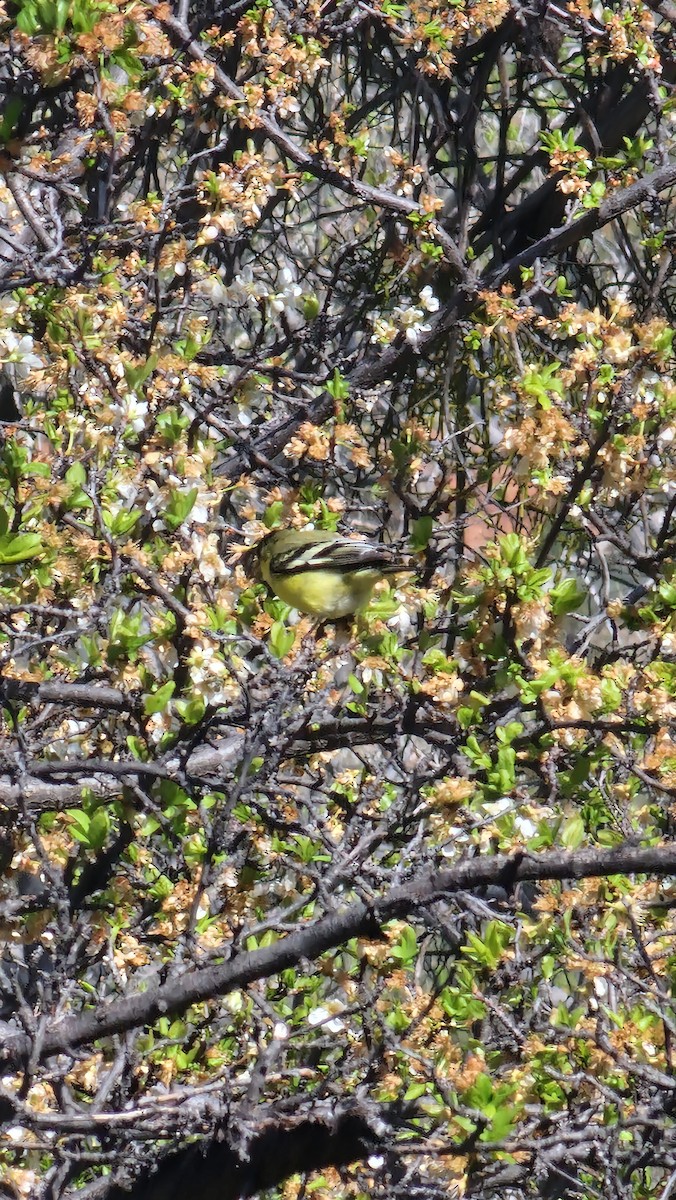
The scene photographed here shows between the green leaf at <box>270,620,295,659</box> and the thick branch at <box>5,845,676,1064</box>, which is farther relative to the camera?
the green leaf at <box>270,620,295,659</box>

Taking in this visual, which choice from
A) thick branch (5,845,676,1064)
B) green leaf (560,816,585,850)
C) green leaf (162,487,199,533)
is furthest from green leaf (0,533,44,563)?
green leaf (560,816,585,850)

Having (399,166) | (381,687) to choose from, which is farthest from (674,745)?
(399,166)

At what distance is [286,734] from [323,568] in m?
1.26

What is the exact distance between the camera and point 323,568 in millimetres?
4445

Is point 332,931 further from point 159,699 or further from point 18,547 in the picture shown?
point 18,547

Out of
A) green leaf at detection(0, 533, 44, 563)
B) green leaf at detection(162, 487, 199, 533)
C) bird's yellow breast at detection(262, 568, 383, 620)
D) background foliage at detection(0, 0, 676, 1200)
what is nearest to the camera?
green leaf at detection(0, 533, 44, 563)

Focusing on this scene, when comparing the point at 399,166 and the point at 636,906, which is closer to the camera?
the point at 636,906

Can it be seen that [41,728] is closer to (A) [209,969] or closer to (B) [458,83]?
(A) [209,969]

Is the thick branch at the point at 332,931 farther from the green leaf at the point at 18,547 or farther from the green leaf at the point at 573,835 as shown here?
the green leaf at the point at 18,547

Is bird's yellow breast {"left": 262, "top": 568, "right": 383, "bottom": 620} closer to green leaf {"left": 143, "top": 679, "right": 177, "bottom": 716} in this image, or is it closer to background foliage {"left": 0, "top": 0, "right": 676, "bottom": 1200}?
background foliage {"left": 0, "top": 0, "right": 676, "bottom": 1200}

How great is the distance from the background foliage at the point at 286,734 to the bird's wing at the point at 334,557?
0.15m

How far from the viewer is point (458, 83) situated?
5992 millimetres

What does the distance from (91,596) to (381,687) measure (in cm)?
94

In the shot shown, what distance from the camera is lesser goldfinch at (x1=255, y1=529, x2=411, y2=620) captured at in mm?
4211
